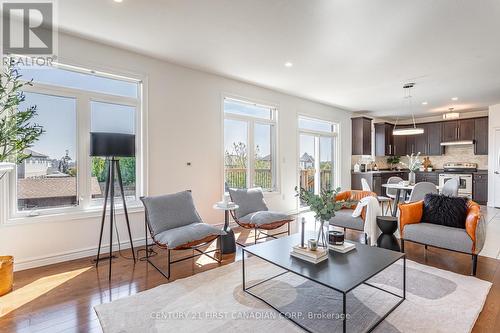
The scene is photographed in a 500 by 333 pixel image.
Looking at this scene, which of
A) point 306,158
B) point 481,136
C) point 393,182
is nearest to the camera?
point 393,182

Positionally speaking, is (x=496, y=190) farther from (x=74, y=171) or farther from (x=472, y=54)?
(x=74, y=171)

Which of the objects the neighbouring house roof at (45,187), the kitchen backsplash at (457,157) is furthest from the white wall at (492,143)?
the neighbouring house roof at (45,187)

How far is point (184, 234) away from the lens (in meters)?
2.90

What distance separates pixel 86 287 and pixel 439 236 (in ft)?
12.8

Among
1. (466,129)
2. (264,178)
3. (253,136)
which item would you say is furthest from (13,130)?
(466,129)

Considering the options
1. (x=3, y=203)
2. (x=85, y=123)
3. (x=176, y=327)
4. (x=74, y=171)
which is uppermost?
(x=85, y=123)

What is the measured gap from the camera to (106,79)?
366 centimetres

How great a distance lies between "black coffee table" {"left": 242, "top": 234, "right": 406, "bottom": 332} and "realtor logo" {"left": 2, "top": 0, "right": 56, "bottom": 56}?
3.33 meters

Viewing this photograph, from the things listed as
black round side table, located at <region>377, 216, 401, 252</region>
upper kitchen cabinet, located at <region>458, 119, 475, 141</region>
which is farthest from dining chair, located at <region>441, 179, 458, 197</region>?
upper kitchen cabinet, located at <region>458, 119, 475, 141</region>

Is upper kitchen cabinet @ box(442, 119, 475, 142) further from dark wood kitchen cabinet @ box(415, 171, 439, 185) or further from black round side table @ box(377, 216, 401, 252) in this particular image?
black round side table @ box(377, 216, 401, 252)

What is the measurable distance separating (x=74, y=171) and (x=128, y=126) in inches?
36.6

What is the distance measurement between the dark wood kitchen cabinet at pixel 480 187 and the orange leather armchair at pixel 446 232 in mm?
5439

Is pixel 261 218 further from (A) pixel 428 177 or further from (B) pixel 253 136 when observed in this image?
(A) pixel 428 177

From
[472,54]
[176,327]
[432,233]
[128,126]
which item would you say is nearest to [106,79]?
[128,126]
